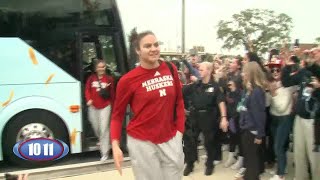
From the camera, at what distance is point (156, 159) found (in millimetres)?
3299

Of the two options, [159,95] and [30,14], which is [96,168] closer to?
[30,14]

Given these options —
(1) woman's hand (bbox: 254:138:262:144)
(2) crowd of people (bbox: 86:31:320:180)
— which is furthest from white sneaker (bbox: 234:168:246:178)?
(1) woman's hand (bbox: 254:138:262:144)

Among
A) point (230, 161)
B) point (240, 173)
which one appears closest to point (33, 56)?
point (230, 161)

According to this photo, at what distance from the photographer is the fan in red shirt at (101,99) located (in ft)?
21.9

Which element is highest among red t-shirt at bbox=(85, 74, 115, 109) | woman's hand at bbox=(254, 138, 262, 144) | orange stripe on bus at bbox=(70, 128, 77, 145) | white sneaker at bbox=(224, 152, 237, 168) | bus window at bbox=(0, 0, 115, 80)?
bus window at bbox=(0, 0, 115, 80)

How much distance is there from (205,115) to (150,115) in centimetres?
273

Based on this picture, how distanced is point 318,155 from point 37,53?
4.53 m

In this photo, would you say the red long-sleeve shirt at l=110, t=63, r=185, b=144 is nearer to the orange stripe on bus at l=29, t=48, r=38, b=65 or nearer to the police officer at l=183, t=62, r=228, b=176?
the police officer at l=183, t=62, r=228, b=176

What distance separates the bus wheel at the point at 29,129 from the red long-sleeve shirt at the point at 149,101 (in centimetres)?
370

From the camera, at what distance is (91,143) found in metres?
7.20

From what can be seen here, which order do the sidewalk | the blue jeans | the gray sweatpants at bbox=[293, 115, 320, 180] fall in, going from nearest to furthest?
the gray sweatpants at bbox=[293, 115, 320, 180]
the blue jeans
the sidewalk

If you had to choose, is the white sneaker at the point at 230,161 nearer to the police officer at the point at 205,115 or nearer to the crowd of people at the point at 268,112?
the crowd of people at the point at 268,112

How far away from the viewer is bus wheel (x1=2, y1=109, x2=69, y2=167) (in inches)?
259

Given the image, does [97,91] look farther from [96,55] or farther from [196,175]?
[196,175]
